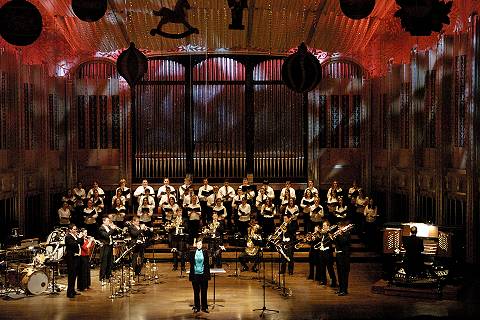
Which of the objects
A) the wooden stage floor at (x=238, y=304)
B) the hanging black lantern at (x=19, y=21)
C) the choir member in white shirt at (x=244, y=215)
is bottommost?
the wooden stage floor at (x=238, y=304)

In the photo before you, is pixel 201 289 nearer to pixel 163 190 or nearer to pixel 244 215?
pixel 244 215

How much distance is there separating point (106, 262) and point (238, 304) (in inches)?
137

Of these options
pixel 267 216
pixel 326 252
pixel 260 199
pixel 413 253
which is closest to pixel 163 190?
pixel 260 199

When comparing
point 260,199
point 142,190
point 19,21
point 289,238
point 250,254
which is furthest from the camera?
point 142,190

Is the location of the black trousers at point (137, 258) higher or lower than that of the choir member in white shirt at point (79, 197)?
lower

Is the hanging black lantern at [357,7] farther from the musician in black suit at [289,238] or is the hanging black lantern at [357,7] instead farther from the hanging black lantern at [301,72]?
the musician in black suit at [289,238]

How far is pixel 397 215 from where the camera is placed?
759 inches

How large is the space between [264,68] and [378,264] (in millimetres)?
6693

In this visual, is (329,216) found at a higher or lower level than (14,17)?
lower

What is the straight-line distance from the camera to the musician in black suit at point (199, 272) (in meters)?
13.1

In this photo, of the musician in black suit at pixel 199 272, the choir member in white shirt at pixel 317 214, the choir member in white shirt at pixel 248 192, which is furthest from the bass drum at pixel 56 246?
the choir member in white shirt at pixel 317 214

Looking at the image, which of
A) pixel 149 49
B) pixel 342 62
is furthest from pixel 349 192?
pixel 149 49

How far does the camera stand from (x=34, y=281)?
14.3 meters

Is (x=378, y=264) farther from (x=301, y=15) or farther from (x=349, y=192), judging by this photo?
(x=301, y=15)
